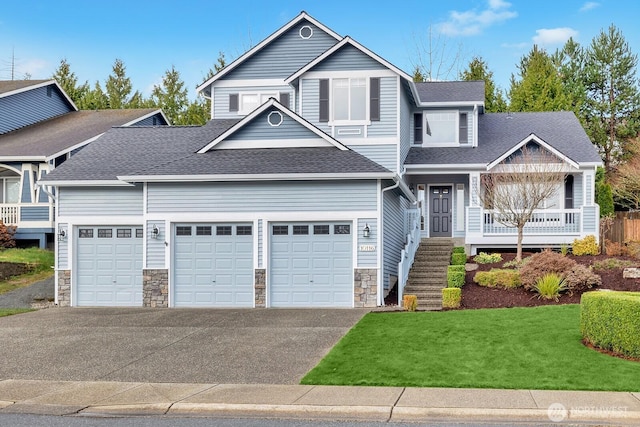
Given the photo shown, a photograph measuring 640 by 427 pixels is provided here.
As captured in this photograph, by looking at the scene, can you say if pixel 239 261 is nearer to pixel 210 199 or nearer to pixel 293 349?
A: pixel 210 199

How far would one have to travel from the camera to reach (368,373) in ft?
35.9

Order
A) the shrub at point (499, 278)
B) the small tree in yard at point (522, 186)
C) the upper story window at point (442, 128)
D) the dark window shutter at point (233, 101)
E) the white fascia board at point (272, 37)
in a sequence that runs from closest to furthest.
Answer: the shrub at point (499, 278)
the small tree in yard at point (522, 186)
the white fascia board at point (272, 37)
the dark window shutter at point (233, 101)
the upper story window at point (442, 128)

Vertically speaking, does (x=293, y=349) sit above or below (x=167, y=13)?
below

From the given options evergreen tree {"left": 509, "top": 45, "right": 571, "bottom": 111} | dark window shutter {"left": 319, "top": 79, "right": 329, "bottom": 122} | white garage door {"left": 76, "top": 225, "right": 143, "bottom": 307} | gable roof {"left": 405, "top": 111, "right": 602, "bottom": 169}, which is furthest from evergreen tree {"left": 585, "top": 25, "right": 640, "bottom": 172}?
white garage door {"left": 76, "top": 225, "right": 143, "bottom": 307}

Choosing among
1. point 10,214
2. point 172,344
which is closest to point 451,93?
point 172,344

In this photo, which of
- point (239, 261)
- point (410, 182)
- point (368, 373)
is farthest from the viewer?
point (410, 182)

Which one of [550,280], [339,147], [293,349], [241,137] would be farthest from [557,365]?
[241,137]

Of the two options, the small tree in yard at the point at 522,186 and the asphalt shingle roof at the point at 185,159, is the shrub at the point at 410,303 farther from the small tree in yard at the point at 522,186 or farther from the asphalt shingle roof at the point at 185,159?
the small tree in yard at the point at 522,186

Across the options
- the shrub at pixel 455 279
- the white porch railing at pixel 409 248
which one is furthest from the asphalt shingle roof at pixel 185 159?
the shrub at pixel 455 279

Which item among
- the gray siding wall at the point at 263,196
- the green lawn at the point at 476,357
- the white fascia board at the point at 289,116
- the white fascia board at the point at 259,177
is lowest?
the green lawn at the point at 476,357

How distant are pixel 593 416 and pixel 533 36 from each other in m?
41.8

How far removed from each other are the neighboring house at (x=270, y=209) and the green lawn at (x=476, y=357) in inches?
165

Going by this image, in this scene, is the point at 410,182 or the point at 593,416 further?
the point at 410,182

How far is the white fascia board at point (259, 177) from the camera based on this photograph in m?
18.6
